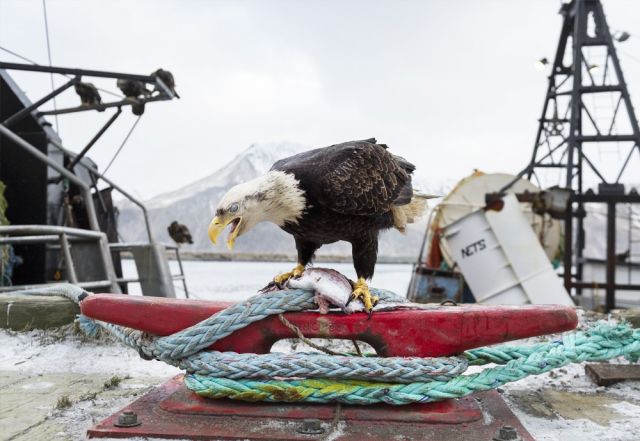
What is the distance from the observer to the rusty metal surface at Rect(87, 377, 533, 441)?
5.97ft

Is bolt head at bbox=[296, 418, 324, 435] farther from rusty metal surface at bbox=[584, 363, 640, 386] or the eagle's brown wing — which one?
rusty metal surface at bbox=[584, 363, 640, 386]

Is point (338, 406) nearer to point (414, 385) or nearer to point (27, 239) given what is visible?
point (414, 385)

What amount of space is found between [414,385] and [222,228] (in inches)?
33.6

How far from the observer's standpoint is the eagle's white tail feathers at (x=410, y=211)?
2969 millimetres

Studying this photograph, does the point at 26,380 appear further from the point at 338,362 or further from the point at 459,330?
the point at 459,330

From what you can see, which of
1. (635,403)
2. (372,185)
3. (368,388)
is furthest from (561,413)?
(372,185)

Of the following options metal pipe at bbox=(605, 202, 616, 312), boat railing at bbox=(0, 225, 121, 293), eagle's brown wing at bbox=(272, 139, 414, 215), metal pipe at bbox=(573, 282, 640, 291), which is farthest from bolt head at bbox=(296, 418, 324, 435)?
metal pipe at bbox=(573, 282, 640, 291)

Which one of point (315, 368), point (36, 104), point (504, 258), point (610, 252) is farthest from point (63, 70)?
point (610, 252)

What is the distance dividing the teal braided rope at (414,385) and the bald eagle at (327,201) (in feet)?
1.10

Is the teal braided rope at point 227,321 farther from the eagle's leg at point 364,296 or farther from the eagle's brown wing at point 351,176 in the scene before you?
the eagle's brown wing at point 351,176

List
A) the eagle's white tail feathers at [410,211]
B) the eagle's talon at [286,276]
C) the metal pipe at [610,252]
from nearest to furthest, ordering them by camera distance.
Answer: the eagle's talon at [286,276] → the eagle's white tail feathers at [410,211] → the metal pipe at [610,252]

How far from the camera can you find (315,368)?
199cm

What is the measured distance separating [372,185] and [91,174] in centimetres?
653

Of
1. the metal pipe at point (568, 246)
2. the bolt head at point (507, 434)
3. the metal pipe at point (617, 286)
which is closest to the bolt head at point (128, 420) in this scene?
the bolt head at point (507, 434)
